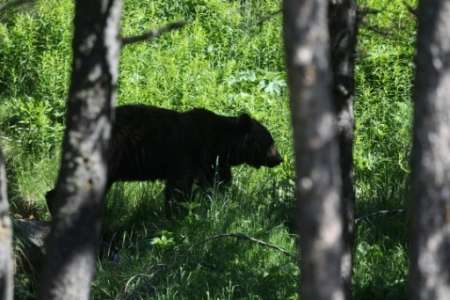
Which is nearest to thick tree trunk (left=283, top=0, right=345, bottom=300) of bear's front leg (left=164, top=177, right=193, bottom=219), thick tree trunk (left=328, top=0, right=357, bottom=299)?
thick tree trunk (left=328, top=0, right=357, bottom=299)

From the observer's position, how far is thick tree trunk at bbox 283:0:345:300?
11.5 feet

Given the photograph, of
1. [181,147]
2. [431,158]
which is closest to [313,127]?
[431,158]

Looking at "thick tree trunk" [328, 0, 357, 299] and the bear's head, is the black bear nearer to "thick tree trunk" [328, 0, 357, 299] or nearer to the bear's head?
the bear's head

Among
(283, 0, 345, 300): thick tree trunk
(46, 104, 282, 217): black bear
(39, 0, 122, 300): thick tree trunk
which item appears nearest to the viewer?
(283, 0, 345, 300): thick tree trunk

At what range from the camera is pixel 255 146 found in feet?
35.9

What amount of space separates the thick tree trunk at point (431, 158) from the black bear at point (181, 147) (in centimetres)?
557

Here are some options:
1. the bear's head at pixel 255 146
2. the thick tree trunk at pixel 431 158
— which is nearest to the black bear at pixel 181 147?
the bear's head at pixel 255 146

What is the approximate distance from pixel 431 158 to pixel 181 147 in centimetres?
674

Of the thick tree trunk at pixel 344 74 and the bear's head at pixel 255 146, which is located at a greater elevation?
the thick tree trunk at pixel 344 74

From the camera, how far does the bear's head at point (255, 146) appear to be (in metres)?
11.0

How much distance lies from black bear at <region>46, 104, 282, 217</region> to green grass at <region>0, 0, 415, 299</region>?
9.9 inches

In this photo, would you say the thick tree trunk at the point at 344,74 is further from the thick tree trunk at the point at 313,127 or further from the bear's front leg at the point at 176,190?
the bear's front leg at the point at 176,190

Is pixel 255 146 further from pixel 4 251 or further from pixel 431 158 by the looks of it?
pixel 431 158

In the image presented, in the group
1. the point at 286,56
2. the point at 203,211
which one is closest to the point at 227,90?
the point at 203,211
